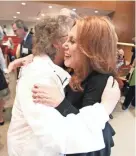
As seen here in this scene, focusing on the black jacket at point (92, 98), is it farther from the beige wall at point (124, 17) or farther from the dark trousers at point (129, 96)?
the beige wall at point (124, 17)

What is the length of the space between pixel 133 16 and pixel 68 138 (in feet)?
18.5

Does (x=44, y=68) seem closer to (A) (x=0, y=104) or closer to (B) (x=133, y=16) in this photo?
(A) (x=0, y=104)

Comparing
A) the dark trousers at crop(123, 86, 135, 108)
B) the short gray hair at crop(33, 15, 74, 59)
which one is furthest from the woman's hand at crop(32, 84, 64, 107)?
the dark trousers at crop(123, 86, 135, 108)

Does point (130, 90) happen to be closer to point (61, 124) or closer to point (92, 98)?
point (92, 98)

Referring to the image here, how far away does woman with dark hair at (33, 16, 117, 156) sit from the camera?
79cm

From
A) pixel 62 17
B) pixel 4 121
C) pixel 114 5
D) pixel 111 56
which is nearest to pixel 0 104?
pixel 4 121

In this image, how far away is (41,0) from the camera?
4402mm

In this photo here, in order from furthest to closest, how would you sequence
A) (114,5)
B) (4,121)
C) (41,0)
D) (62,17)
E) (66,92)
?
(114,5) < (41,0) < (4,121) < (62,17) < (66,92)

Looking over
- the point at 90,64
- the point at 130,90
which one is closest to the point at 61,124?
the point at 90,64

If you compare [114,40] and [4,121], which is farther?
[4,121]

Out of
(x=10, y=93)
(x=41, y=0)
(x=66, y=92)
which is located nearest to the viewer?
(x=66, y=92)

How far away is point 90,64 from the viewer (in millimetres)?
889

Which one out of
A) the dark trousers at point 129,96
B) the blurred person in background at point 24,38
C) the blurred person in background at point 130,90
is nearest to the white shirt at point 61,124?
the blurred person in background at point 24,38

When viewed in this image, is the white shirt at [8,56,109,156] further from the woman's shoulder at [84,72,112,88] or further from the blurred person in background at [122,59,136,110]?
the blurred person in background at [122,59,136,110]
